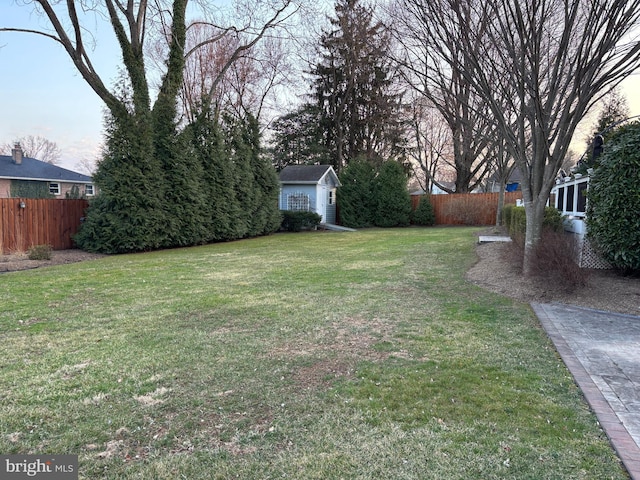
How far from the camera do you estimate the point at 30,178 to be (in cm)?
2330

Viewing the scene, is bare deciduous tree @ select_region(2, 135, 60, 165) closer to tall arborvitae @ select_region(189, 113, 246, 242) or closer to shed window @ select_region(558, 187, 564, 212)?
tall arborvitae @ select_region(189, 113, 246, 242)

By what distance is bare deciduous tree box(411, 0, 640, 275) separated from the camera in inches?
210

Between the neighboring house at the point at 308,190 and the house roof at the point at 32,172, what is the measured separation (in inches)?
587

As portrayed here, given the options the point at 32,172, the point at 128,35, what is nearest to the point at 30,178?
the point at 32,172

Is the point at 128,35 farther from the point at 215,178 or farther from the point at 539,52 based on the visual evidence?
the point at 539,52

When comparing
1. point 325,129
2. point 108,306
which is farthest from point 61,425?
point 325,129

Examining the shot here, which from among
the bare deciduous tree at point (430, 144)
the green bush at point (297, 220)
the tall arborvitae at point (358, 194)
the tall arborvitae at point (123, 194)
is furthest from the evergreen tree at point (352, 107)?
the tall arborvitae at point (123, 194)

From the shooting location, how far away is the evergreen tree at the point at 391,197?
75.4ft

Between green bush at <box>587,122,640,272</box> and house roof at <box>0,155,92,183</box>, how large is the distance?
90.8 ft

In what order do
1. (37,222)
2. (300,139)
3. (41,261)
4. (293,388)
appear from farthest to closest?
(300,139) < (37,222) < (41,261) < (293,388)

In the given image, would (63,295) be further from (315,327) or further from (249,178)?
(249,178)

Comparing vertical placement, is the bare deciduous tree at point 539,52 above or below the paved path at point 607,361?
above

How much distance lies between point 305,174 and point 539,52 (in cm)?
1779

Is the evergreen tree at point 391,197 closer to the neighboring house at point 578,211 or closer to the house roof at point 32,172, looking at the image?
the neighboring house at point 578,211
